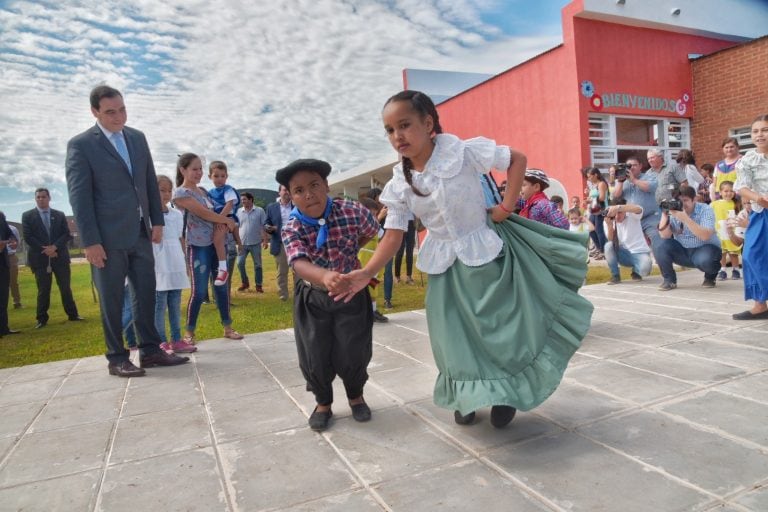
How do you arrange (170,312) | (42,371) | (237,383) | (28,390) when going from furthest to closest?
(170,312) < (42,371) < (28,390) < (237,383)

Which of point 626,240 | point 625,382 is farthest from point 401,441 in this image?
point 626,240

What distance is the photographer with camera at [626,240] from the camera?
25.5 ft

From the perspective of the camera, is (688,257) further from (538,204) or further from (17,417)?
(17,417)

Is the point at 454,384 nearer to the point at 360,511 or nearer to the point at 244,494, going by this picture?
the point at 360,511

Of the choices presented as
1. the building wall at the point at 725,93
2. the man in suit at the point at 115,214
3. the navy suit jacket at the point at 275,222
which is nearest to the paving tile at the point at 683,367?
the man in suit at the point at 115,214

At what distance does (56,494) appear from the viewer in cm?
246

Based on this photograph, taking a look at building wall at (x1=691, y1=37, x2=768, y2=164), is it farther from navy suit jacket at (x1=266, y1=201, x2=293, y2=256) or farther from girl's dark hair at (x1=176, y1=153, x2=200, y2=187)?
girl's dark hair at (x1=176, y1=153, x2=200, y2=187)

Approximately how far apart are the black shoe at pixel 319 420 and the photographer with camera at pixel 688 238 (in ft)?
18.1

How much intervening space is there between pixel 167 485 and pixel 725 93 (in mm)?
15544

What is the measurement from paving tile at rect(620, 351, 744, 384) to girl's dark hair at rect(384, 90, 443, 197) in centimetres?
222

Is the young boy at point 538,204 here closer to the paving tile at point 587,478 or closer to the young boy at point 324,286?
the young boy at point 324,286

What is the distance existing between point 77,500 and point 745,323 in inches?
209

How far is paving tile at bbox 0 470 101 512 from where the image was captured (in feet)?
7.72

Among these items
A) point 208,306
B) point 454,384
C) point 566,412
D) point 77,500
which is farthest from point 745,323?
point 208,306
